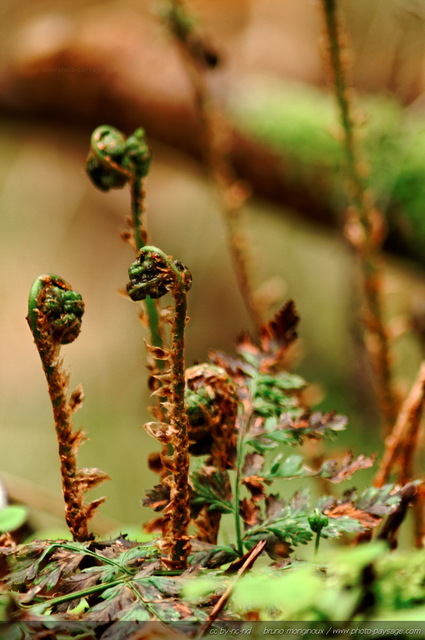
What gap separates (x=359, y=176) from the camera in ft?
3.34

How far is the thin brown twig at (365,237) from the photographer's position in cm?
97

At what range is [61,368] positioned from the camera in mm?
416

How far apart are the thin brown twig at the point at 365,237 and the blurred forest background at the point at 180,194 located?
0.70 m

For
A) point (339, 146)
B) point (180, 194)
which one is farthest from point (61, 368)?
point (180, 194)

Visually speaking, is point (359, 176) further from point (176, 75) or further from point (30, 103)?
point (30, 103)

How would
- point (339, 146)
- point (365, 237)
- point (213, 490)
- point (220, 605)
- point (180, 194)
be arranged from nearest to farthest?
point (220, 605), point (213, 490), point (365, 237), point (339, 146), point (180, 194)

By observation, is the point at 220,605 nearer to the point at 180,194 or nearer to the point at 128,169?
the point at 128,169

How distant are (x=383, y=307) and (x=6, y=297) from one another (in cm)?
297

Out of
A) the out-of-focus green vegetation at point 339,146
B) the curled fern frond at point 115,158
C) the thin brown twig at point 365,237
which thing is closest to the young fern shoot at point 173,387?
the curled fern frond at point 115,158

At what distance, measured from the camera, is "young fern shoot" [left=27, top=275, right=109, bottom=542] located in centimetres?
39

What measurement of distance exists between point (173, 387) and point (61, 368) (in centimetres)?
8

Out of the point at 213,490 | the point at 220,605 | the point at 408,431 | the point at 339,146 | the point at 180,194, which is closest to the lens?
the point at 220,605

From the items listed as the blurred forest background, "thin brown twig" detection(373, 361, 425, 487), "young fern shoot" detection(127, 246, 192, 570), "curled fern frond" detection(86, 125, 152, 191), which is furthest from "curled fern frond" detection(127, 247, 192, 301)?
the blurred forest background

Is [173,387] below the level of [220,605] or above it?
above
